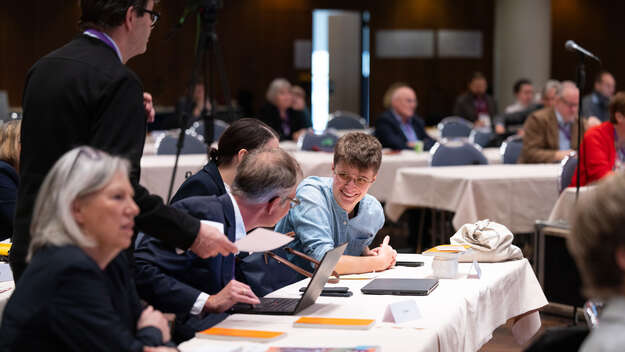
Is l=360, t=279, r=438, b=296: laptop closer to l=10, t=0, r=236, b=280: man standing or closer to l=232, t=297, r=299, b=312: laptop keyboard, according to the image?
l=232, t=297, r=299, b=312: laptop keyboard

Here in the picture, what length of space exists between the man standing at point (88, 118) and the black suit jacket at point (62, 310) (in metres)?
0.44

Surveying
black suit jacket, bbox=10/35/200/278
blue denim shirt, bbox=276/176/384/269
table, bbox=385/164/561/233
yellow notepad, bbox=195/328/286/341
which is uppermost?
black suit jacket, bbox=10/35/200/278

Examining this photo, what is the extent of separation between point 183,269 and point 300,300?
1.31ft

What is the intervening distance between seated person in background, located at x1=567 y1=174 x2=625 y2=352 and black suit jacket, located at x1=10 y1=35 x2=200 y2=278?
105 cm

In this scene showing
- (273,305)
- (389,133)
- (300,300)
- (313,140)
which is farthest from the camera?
(313,140)

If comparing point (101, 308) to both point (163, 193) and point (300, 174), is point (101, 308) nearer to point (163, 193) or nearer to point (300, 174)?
point (300, 174)

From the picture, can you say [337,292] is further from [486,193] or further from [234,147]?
[486,193]

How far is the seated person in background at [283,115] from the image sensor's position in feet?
32.2

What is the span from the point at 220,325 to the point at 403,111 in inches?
252

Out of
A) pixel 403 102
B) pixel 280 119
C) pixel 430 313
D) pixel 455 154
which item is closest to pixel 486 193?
pixel 455 154

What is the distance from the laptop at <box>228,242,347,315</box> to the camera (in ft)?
7.72

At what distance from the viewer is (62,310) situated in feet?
5.19

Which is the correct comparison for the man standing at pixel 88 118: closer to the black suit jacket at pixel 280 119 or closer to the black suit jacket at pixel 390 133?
the black suit jacket at pixel 390 133

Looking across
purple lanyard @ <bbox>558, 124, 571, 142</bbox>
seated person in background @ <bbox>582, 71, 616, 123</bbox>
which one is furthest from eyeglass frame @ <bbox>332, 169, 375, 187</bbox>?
seated person in background @ <bbox>582, 71, 616, 123</bbox>
